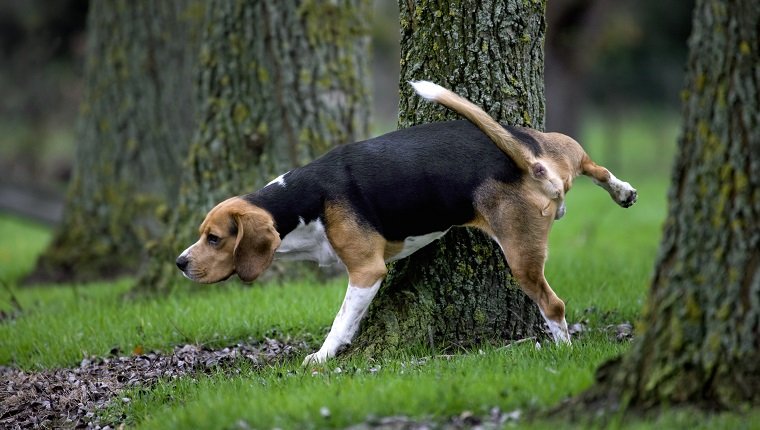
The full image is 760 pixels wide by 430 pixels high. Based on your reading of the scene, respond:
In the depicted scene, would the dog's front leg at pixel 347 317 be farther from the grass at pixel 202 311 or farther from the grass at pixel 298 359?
the grass at pixel 202 311

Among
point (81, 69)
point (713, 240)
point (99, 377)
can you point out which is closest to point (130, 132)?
point (99, 377)

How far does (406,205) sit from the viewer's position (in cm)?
662

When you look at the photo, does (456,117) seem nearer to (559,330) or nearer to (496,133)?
(496,133)

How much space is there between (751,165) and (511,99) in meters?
2.59

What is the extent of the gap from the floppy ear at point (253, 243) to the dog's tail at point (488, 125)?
4.64 ft

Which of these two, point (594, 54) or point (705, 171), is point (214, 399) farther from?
point (594, 54)

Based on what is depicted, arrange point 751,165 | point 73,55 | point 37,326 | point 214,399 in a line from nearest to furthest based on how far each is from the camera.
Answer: point 751,165
point 214,399
point 37,326
point 73,55

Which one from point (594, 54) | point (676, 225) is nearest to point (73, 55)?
point (594, 54)

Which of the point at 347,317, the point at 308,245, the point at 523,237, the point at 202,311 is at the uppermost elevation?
the point at 523,237

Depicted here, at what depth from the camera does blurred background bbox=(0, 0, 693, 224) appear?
2212 cm

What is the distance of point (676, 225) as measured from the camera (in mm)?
4859

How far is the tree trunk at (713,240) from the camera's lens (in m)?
4.65

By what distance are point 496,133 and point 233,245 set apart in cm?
202

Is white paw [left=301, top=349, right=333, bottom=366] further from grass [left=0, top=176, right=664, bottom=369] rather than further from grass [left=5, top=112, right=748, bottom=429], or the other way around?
grass [left=0, top=176, right=664, bottom=369]
